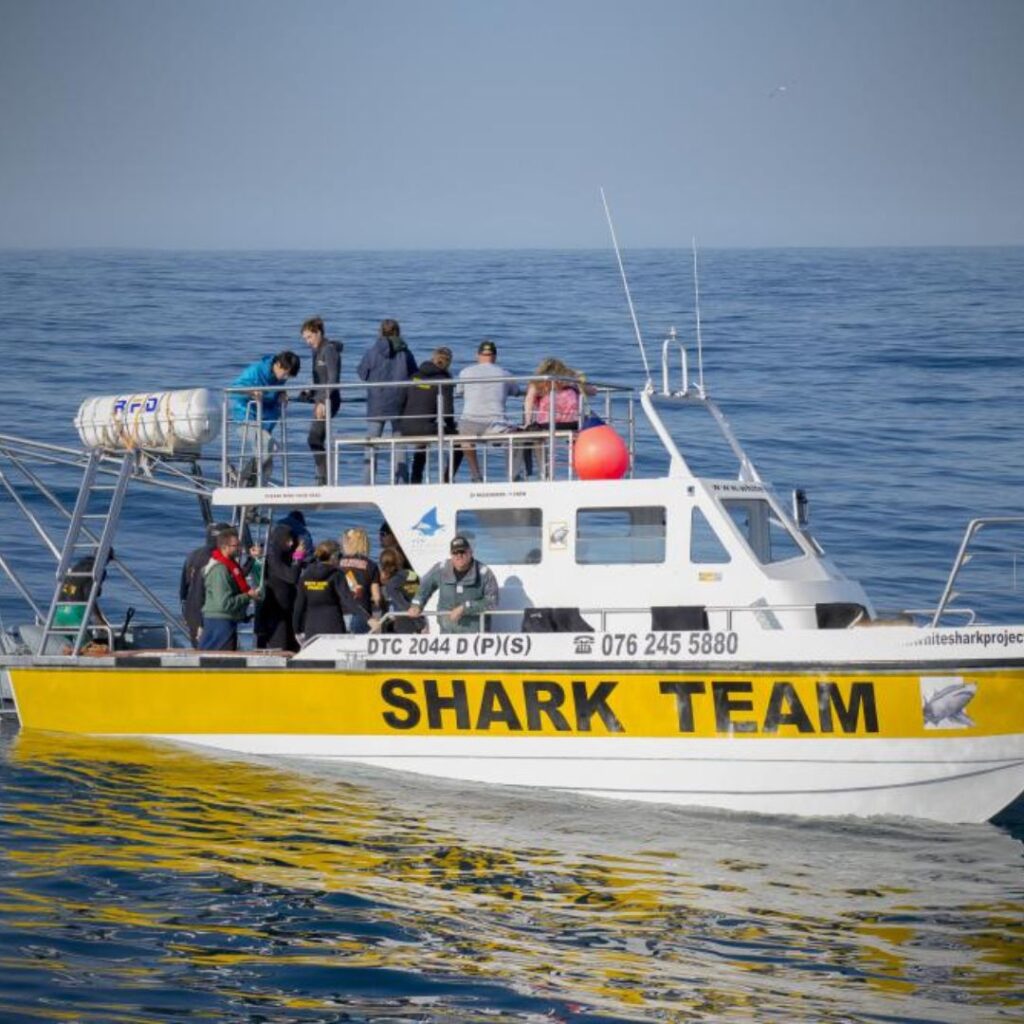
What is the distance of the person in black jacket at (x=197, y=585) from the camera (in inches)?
632

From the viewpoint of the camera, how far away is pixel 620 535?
15031 mm

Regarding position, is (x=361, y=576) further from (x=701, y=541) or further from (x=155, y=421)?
(x=701, y=541)

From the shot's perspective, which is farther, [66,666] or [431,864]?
[66,666]

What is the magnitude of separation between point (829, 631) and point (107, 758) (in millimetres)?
6100

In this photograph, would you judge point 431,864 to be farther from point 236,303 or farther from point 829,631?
point 236,303

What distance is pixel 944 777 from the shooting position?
44.8ft

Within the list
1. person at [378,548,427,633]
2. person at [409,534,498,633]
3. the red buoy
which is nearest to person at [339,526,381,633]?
person at [378,548,427,633]

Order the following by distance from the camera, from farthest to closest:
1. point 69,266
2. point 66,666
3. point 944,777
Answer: point 69,266, point 66,666, point 944,777

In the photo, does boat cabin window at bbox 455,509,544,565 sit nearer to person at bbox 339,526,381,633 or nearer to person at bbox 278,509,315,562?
person at bbox 339,526,381,633

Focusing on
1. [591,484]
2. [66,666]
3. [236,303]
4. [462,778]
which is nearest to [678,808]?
[462,778]

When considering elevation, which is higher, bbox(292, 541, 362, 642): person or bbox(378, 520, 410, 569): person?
bbox(378, 520, 410, 569): person

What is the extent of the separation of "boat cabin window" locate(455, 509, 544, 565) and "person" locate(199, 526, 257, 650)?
6.42 ft

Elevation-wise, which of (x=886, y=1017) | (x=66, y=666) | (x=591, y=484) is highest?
(x=591, y=484)

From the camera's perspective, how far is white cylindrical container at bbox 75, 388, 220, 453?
1645 centimetres
